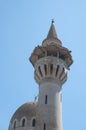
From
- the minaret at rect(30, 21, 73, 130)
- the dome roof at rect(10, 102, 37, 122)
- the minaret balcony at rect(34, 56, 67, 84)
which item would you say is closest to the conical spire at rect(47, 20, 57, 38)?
the minaret at rect(30, 21, 73, 130)

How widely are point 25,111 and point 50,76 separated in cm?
851

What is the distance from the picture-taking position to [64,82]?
2566 cm

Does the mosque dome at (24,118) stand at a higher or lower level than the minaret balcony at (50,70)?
lower

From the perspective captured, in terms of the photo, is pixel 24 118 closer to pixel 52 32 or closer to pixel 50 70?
pixel 50 70

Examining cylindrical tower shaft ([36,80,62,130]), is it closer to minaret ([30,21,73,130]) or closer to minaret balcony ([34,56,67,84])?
minaret ([30,21,73,130])

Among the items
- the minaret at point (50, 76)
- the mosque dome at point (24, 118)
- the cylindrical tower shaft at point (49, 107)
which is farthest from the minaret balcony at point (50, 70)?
the mosque dome at point (24, 118)

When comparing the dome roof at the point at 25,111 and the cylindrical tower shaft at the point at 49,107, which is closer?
the cylindrical tower shaft at the point at 49,107

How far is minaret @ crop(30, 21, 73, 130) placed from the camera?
2255cm

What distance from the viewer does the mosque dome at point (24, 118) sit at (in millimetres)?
30273

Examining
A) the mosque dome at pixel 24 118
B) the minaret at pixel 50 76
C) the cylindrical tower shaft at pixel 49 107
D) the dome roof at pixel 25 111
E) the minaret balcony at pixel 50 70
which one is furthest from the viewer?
the dome roof at pixel 25 111

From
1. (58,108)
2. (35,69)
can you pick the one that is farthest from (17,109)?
(58,108)

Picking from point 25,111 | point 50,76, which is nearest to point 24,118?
point 25,111

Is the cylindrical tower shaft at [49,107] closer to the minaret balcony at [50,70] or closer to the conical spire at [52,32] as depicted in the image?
the minaret balcony at [50,70]

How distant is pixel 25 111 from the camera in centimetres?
3159
